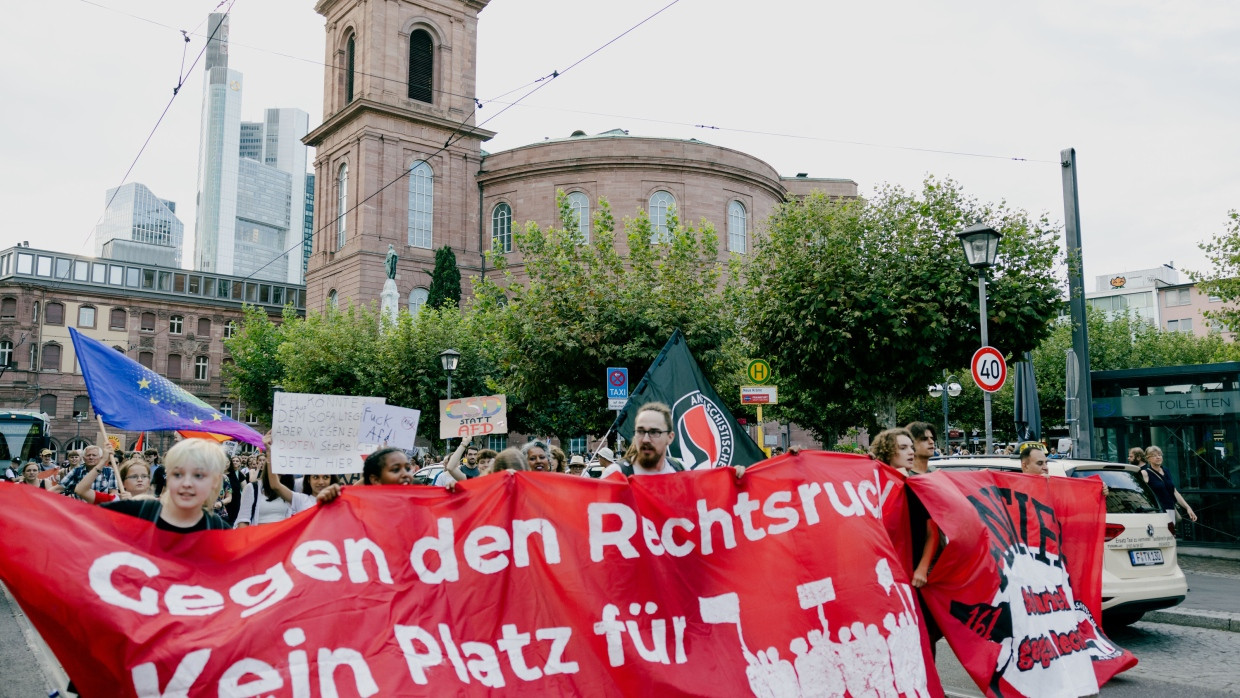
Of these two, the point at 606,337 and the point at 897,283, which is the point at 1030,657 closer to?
the point at 897,283

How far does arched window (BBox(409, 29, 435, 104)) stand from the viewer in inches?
2005

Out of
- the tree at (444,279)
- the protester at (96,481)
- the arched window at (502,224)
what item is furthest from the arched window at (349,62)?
the protester at (96,481)

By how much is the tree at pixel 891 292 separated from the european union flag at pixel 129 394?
1198 centimetres

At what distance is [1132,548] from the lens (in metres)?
8.05

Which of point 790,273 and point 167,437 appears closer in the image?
point 790,273

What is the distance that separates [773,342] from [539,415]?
20.1 metres

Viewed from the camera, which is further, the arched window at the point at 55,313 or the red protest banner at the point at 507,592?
the arched window at the point at 55,313

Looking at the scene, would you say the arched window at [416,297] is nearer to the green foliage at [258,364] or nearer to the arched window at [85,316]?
the green foliage at [258,364]

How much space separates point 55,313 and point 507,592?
78.0 metres

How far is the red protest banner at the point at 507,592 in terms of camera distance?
149 inches

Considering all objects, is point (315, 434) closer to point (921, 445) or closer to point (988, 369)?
point (921, 445)

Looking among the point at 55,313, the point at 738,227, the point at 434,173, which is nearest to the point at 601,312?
the point at 738,227

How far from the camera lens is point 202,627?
12.7 ft

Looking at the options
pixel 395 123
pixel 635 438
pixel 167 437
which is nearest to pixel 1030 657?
pixel 635 438
